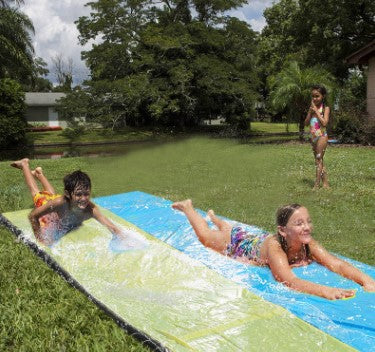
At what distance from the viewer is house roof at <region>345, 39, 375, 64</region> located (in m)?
16.4

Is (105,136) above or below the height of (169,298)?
below

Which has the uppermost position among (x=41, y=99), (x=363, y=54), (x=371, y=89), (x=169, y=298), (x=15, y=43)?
(x=15, y=43)

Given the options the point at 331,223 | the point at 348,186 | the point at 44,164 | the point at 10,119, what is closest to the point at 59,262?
the point at 331,223

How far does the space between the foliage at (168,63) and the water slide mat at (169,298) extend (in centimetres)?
1960

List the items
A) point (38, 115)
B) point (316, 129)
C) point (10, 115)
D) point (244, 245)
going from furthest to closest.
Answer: point (38, 115) < point (10, 115) < point (316, 129) < point (244, 245)

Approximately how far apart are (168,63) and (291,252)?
22.2 meters

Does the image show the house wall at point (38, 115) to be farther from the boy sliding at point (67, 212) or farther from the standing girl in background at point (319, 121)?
the boy sliding at point (67, 212)

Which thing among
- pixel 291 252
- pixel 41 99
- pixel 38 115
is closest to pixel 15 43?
pixel 38 115

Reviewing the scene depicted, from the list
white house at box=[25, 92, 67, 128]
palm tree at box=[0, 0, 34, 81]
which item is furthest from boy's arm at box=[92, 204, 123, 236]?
white house at box=[25, 92, 67, 128]

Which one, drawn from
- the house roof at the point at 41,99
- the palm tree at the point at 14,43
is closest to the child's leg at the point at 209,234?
the palm tree at the point at 14,43

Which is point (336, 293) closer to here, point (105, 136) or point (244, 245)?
point (244, 245)

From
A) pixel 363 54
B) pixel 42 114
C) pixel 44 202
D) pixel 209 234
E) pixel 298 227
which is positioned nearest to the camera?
pixel 298 227

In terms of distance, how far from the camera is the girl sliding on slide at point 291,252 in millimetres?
3477

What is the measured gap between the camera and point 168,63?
25.0 metres
